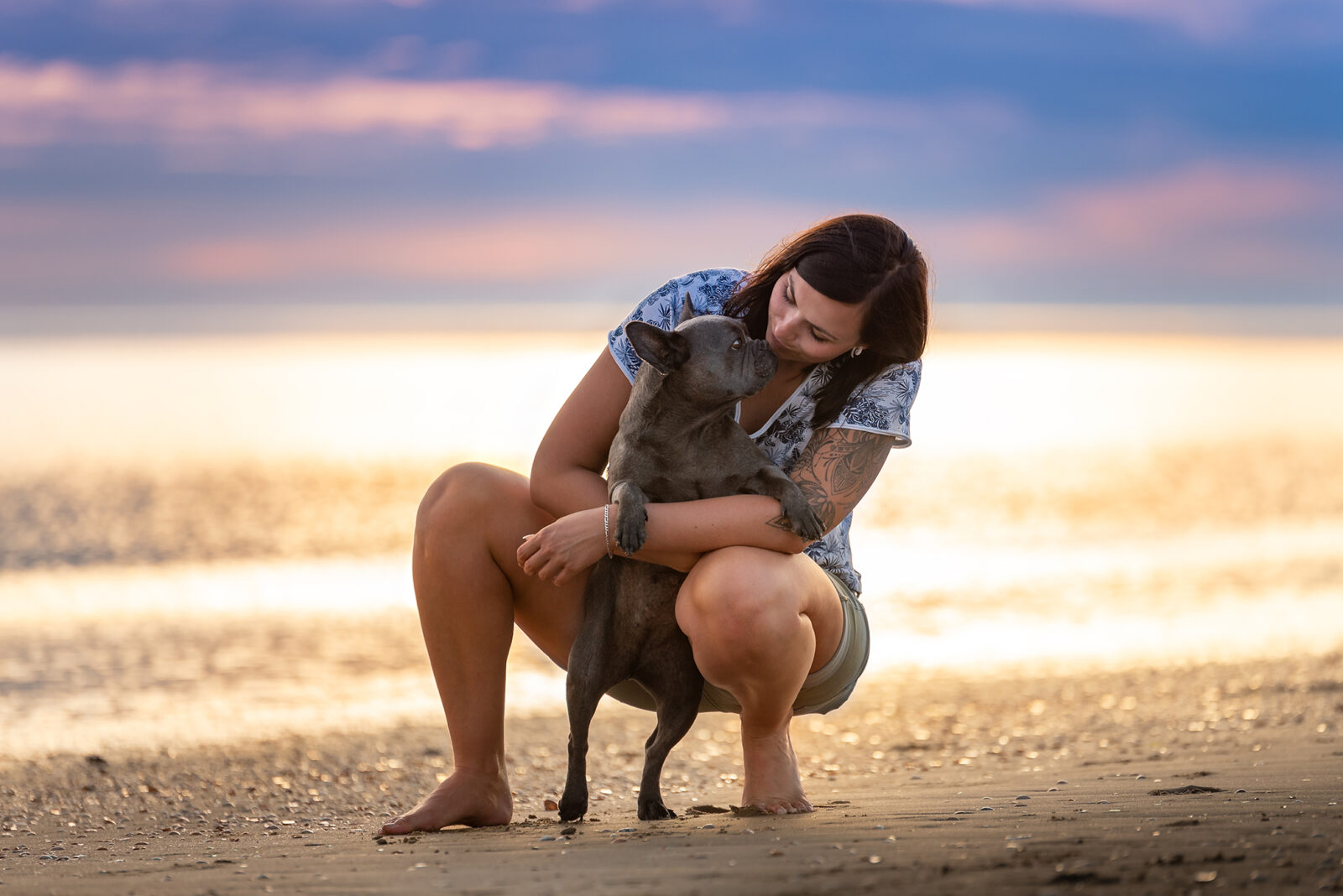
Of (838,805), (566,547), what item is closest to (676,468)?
(566,547)

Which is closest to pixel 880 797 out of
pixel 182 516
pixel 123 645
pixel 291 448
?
pixel 123 645

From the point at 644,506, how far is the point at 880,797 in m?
1.17

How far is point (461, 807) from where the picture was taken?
3.87 meters

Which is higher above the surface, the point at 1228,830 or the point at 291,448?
the point at 291,448

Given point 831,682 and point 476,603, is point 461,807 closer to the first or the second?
point 476,603

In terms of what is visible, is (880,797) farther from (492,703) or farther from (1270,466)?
(1270,466)

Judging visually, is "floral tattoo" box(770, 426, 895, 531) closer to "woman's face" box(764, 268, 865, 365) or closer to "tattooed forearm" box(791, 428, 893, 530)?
"tattooed forearm" box(791, 428, 893, 530)

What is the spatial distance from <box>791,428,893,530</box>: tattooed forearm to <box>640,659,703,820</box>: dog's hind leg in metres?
0.58

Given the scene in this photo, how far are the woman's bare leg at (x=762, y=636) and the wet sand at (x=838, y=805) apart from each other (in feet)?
0.62

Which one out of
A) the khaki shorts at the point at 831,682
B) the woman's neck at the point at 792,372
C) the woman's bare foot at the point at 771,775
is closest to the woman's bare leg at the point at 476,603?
the khaki shorts at the point at 831,682

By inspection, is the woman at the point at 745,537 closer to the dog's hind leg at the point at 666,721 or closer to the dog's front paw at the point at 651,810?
the dog's hind leg at the point at 666,721

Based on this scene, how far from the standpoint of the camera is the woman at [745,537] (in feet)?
12.1

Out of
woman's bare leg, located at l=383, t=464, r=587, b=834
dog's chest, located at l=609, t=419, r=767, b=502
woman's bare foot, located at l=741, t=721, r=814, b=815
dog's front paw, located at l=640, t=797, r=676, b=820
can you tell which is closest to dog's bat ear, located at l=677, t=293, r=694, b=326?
dog's chest, located at l=609, t=419, r=767, b=502

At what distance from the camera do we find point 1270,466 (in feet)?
61.4
